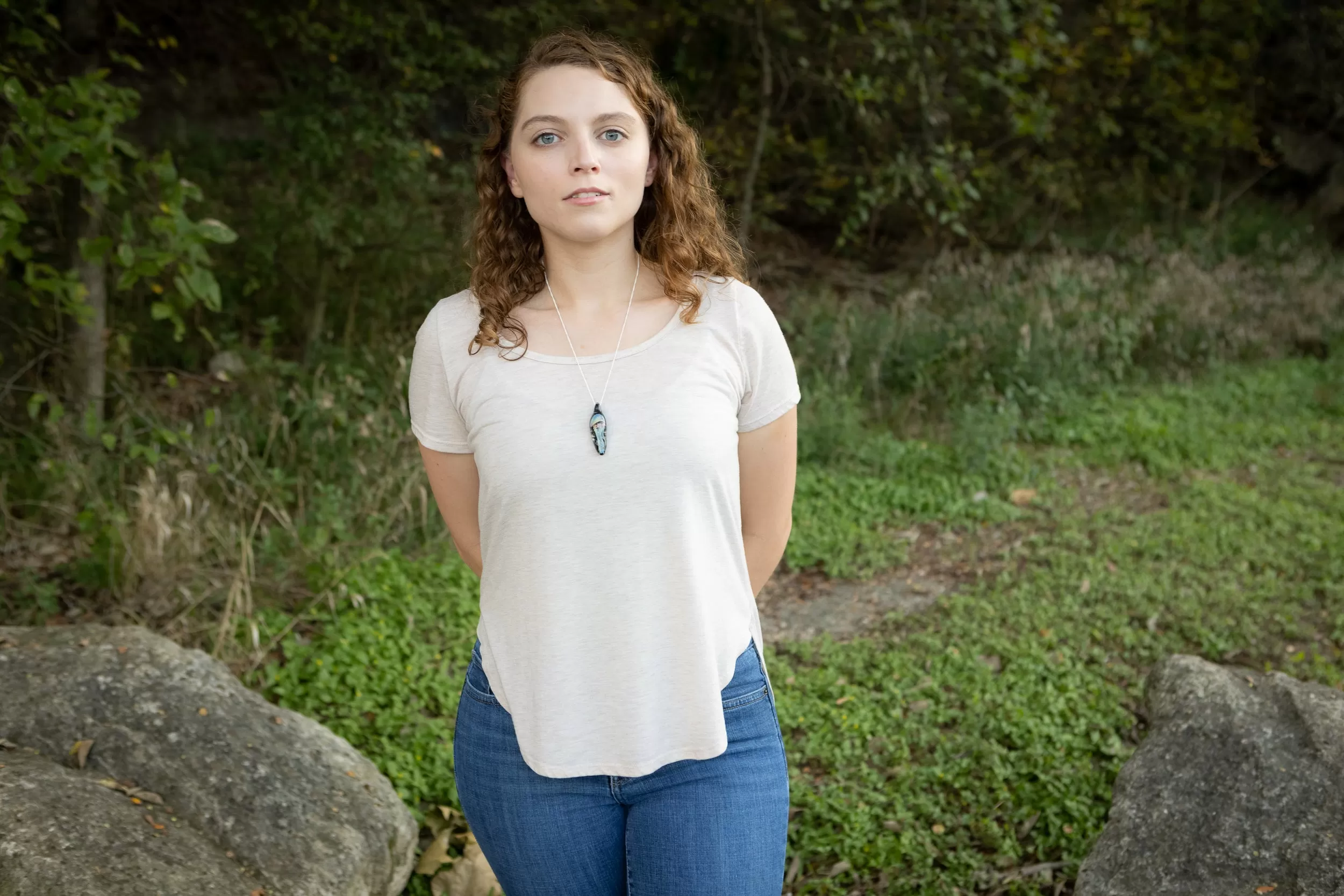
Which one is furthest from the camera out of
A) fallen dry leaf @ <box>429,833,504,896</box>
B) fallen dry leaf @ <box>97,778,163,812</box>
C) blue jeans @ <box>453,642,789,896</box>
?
fallen dry leaf @ <box>429,833,504,896</box>

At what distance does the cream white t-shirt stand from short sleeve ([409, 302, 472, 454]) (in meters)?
0.13

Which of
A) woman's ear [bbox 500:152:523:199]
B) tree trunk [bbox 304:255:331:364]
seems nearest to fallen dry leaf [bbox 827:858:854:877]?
woman's ear [bbox 500:152:523:199]

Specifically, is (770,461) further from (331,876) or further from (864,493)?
(864,493)

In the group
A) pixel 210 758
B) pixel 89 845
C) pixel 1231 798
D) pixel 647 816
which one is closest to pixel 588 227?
pixel 647 816

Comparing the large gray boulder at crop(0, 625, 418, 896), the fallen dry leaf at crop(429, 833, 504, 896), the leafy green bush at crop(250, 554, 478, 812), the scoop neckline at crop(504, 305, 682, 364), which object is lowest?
the fallen dry leaf at crop(429, 833, 504, 896)

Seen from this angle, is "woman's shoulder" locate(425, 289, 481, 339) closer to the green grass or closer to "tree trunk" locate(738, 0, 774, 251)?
the green grass

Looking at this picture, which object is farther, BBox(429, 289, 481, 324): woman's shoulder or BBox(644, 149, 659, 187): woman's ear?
BBox(644, 149, 659, 187): woman's ear

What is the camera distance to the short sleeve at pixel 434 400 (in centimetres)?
203

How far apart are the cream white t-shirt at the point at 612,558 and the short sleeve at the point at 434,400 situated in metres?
0.13

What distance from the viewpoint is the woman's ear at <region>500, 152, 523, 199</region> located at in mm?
2086

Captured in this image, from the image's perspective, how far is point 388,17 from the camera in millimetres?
6508

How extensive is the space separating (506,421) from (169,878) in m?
1.26

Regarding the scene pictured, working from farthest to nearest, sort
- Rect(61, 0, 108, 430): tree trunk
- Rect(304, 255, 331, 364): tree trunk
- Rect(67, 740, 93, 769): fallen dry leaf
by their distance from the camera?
Rect(304, 255, 331, 364): tree trunk, Rect(61, 0, 108, 430): tree trunk, Rect(67, 740, 93, 769): fallen dry leaf

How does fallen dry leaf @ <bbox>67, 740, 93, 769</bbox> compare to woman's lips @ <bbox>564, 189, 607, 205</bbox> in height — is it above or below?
below
